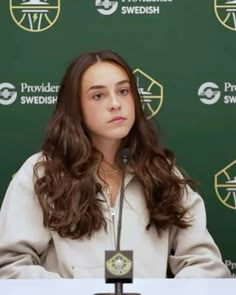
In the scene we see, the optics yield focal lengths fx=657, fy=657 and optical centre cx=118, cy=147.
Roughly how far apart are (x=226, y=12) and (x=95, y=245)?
41.3 inches

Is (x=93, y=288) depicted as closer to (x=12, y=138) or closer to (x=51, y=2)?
(x=12, y=138)

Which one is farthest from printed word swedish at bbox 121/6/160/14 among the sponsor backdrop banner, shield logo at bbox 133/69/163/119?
shield logo at bbox 133/69/163/119

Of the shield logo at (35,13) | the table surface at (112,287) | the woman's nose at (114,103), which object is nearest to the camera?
the table surface at (112,287)

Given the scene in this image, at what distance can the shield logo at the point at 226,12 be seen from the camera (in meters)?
2.47

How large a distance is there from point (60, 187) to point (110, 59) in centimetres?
46

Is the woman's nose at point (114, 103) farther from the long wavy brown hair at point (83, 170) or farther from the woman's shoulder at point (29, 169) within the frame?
the woman's shoulder at point (29, 169)

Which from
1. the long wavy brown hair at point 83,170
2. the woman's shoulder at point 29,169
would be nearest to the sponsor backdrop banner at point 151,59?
the long wavy brown hair at point 83,170

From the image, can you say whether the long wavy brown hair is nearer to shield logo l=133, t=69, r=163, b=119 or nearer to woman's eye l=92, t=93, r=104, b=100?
woman's eye l=92, t=93, r=104, b=100

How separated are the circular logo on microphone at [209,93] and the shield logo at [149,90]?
155 mm

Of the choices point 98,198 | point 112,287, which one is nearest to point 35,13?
point 98,198

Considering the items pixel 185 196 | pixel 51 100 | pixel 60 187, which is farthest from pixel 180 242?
pixel 51 100

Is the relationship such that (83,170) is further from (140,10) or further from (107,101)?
(140,10)

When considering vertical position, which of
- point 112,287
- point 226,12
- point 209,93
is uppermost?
point 226,12

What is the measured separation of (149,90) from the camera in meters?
2.50
